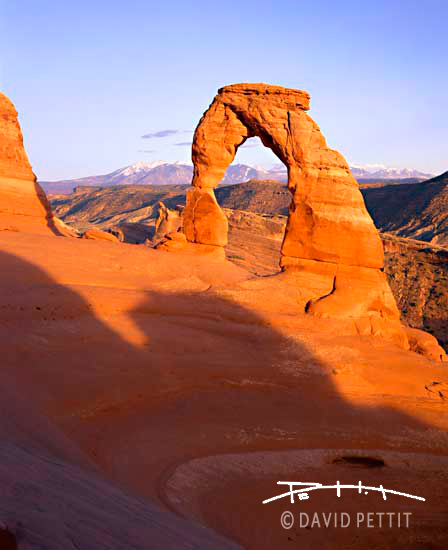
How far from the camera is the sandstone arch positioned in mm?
13656

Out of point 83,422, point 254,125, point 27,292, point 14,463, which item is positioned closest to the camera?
point 14,463

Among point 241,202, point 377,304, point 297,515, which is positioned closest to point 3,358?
point 297,515

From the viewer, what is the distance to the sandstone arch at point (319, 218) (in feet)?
44.8

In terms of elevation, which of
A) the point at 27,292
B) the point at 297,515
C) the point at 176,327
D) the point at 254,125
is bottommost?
the point at 297,515

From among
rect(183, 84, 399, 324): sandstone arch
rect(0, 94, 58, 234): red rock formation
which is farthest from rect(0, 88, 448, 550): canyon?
rect(0, 94, 58, 234): red rock formation

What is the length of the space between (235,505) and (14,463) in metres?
2.62

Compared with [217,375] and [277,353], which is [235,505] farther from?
[277,353]

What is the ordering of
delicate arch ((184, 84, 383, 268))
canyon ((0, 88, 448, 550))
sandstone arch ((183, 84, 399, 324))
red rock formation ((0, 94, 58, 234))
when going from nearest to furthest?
canyon ((0, 88, 448, 550)) → sandstone arch ((183, 84, 399, 324)) → delicate arch ((184, 84, 383, 268)) → red rock formation ((0, 94, 58, 234))

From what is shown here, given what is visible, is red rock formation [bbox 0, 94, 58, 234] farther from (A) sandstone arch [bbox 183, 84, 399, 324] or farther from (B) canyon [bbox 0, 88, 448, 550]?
(A) sandstone arch [bbox 183, 84, 399, 324]

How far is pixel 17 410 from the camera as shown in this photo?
19.7 ft

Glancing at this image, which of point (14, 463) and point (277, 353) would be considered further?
point (277, 353)

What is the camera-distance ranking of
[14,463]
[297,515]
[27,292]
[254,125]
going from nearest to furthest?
1. [14,463]
2. [297,515]
3. [27,292]
4. [254,125]

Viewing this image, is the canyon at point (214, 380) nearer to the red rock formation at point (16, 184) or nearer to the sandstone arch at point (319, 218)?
the sandstone arch at point (319, 218)

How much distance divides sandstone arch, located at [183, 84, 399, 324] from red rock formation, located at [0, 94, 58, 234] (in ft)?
31.7
